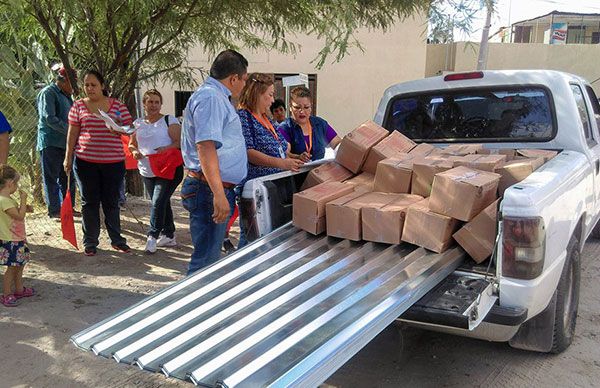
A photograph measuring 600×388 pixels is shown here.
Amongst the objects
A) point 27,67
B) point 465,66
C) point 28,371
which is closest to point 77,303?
point 28,371

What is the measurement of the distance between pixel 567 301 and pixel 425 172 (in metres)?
1.26

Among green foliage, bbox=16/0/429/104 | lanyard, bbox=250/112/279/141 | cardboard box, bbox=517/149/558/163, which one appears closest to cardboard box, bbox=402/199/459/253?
cardboard box, bbox=517/149/558/163

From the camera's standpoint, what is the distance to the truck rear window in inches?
173

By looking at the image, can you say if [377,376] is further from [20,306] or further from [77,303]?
[20,306]

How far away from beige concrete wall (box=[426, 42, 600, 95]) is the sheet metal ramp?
66.8 ft

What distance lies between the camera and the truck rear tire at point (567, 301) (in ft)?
10.9

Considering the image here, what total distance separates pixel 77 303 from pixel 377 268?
2747 millimetres

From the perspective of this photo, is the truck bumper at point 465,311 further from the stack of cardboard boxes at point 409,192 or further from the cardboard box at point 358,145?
the cardboard box at point 358,145

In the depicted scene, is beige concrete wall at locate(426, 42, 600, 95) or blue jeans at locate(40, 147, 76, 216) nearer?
blue jeans at locate(40, 147, 76, 216)

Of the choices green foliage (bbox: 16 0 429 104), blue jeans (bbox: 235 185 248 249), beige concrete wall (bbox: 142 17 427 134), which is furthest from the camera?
beige concrete wall (bbox: 142 17 427 134)

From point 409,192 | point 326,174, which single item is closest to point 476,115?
point 409,192

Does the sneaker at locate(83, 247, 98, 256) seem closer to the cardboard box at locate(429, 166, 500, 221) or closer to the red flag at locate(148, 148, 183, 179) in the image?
the red flag at locate(148, 148, 183, 179)

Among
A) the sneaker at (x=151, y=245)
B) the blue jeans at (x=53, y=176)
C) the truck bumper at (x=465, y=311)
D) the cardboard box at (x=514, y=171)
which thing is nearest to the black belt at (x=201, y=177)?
the truck bumper at (x=465, y=311)

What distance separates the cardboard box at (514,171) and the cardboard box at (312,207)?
39.4 inches
